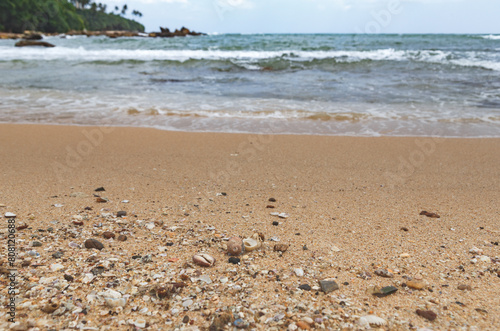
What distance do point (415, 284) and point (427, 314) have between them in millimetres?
219

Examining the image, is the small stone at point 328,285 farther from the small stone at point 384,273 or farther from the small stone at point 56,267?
the small stone at point 56,267

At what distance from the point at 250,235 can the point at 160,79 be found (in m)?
9.81

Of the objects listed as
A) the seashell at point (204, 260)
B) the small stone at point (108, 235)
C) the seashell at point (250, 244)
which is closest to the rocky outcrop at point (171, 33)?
the small stone at point (108, 235)

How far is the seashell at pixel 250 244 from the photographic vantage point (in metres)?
1.95

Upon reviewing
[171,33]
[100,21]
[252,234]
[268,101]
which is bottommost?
[252,234]

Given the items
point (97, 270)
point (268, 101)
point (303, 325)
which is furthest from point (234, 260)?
point (268, 101)

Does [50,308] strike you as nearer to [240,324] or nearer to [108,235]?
[108,235]

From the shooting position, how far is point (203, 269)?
1.77 metres

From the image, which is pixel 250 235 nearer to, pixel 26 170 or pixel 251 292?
pixel 251 292

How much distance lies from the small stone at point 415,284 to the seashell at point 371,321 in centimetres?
32

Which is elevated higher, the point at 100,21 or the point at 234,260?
the point at 100,21

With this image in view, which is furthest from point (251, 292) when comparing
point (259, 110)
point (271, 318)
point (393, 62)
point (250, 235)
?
point (393, 62)

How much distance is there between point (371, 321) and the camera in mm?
1418

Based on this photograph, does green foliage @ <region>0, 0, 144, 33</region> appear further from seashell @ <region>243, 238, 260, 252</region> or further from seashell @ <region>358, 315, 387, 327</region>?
seashell @ <region>358, 315, 387, 327</region>
